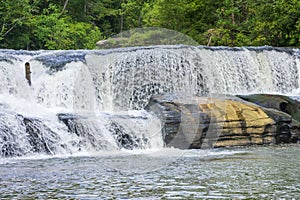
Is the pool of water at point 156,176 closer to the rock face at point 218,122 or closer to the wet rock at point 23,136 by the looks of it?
the wet rock at point 23,136

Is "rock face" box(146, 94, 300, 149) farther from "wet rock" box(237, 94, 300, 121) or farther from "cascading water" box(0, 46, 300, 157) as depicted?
"wet rock" box(237, 94, 300, 121)

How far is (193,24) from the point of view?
30891 mm

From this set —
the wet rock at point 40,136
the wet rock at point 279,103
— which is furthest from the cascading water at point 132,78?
the wet rock at point 279,103

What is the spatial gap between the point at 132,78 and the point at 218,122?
4481 millimetres

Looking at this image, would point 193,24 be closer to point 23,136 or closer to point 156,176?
point 23,136

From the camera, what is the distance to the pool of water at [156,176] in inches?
299

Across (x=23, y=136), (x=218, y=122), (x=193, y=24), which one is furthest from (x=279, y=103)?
(x=193, y=24)

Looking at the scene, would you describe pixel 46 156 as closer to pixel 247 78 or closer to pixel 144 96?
pixel 144 96

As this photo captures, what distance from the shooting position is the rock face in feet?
46.0

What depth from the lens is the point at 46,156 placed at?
12398mm

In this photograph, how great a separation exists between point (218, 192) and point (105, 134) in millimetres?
6503

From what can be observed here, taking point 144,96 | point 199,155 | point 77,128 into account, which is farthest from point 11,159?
point 144,96

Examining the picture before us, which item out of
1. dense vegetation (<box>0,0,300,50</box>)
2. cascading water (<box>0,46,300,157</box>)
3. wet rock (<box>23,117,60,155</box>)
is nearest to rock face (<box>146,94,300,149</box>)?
cascading water (<box>0,46,300,157</box>)

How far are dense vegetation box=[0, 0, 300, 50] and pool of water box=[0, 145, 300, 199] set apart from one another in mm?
14437
